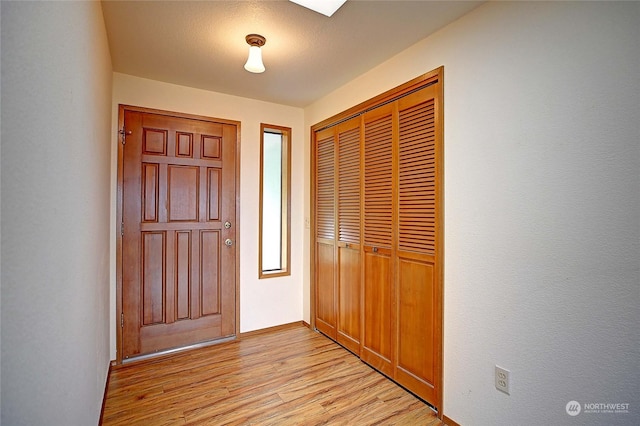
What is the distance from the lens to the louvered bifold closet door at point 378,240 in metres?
2.36

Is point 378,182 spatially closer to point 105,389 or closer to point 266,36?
point 266,36

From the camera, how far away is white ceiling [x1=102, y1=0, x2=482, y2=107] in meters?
1.76

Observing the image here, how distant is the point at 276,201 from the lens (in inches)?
137

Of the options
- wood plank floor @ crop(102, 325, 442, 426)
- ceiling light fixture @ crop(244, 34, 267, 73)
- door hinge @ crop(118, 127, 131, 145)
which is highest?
ceiling light fixture @ crop(244, 34, 267, 73)

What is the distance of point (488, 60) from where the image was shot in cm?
170

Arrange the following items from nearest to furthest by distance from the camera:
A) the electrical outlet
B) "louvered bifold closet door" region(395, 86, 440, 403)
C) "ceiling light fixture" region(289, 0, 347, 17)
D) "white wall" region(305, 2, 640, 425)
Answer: "white wall" region(305, 2, 640, 425) < the electrical outlet < "ceiling light fixture" region(289, 0, 347, 17) < "louvered bifold closet door" region(395, 86, 440, 403)

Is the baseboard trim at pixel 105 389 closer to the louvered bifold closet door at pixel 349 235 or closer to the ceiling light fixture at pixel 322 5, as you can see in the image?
the louvered bifold closet door at pixel 349 235

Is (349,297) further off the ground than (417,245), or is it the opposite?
(417,245)

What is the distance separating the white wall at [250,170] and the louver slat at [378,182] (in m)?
1.11

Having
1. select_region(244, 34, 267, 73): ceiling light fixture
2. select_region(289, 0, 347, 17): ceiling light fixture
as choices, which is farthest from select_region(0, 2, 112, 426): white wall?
select_region(289, 0, 347, 17): ceiling light fixture

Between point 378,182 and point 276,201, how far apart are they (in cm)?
140

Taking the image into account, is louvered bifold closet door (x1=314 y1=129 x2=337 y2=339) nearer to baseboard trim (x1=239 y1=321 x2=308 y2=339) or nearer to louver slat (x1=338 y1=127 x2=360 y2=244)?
louver slat (x1=338 y1=127 x2=360 y2=244)

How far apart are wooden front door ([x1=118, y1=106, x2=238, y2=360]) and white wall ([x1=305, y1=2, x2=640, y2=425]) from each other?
205cm

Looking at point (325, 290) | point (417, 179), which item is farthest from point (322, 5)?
point (325, 290)
